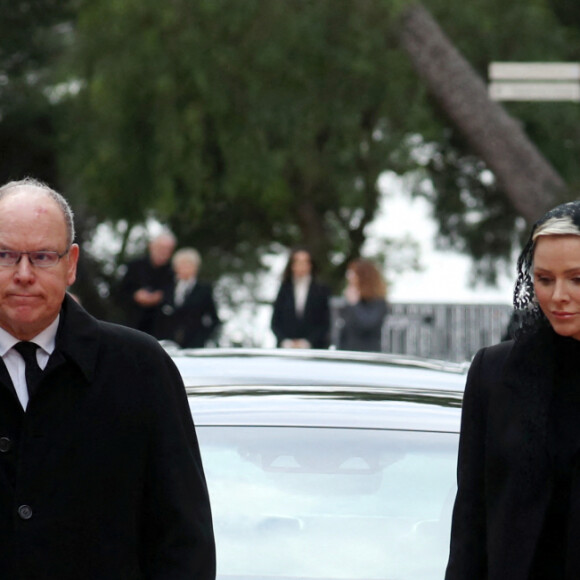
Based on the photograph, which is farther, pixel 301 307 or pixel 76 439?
pixel 301 307

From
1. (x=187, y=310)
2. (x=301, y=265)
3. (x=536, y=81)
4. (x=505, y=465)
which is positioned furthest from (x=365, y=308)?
Result: (x=505, y=465)

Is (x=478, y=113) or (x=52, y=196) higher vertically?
(x=478, y=113)

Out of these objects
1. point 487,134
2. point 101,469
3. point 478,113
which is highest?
point 478,113

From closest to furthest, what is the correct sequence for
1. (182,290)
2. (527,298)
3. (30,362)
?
(30,362)
(527,298)
(182,290)

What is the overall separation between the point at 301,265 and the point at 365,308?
2.34ft

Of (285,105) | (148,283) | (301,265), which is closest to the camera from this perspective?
(301,265)

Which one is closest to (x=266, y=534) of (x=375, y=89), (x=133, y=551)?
(x=133, y=551)

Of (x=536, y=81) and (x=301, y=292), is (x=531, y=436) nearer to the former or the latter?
(x=536, y=81)

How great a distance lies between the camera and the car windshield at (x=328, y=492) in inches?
159

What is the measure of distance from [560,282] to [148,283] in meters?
12.3

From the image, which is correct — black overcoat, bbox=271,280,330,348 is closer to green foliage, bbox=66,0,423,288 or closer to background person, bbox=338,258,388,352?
background person, bbox=338,258,388,352

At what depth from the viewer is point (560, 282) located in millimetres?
3281

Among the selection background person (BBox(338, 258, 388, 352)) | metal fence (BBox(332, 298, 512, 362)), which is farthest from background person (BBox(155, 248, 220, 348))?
metal fence (BBox(332, 298, 512, 362))

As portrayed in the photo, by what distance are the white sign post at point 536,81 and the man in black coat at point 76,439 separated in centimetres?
975
